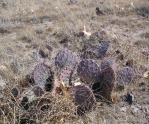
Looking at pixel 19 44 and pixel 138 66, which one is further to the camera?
pixel 19 44

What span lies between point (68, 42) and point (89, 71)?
2.70 m

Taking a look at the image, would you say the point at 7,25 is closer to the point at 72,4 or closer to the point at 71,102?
the point at 72,4

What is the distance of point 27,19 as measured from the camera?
8570 mm

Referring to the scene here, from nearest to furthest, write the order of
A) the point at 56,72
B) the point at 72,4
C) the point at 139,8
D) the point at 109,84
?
the point at 109,84
the point at 56,72
the point at 139,8
the point at 72,4

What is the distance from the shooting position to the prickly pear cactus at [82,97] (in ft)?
12.8

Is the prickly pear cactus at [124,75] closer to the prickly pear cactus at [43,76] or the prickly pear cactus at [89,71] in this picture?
the prickly pear cactus at [89,71]

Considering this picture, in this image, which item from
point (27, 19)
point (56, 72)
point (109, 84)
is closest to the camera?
point (109, 84)

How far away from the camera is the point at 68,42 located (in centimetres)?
689

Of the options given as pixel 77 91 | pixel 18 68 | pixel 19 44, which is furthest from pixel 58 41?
pixel 77 91

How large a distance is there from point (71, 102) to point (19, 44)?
134 inches

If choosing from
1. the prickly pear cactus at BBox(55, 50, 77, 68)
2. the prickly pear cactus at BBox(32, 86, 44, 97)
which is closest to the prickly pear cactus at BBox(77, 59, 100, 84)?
the prickly pear cactus at BBox(55, 50, 77, 68)

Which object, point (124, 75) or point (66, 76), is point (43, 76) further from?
point (124, 75)

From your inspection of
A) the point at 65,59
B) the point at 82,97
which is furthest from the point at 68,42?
the point at 82,97

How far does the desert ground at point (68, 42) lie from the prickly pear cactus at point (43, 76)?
0.18 m
